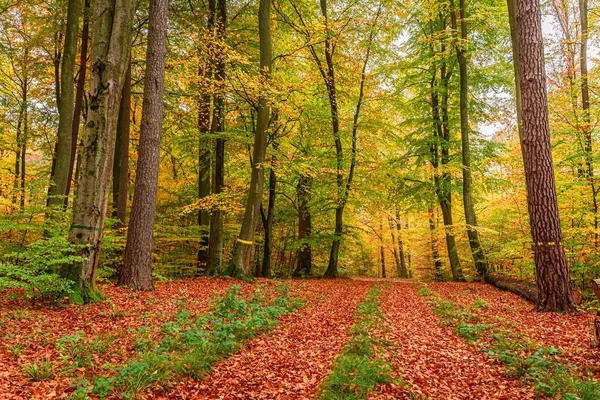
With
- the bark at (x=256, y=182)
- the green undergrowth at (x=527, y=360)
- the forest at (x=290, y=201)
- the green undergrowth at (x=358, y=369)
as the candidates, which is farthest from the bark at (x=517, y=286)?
the bark at (x=256, y=182)

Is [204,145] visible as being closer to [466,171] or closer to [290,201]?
[290,201]

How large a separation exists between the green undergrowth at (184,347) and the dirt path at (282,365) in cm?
17

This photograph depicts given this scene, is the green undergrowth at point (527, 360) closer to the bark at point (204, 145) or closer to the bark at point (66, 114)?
the bark at point (204, 145)

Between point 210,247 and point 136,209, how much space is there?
5150 millimetres

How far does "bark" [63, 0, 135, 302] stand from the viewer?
622 centimetres

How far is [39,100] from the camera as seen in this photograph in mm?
15617

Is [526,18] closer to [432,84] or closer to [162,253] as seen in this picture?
[432,84]

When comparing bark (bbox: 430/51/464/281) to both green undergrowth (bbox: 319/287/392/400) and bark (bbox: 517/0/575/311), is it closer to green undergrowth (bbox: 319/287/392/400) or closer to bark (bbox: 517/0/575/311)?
bark (bbox: 517/0/575/311)

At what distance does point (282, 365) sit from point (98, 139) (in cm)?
519

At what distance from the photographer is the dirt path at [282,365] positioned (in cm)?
379

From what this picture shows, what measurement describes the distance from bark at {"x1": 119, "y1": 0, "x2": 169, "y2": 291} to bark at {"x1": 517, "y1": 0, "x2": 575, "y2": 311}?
8.56m

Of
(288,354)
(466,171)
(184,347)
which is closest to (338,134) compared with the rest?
(466,171)

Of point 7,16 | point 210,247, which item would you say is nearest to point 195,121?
point 210,247

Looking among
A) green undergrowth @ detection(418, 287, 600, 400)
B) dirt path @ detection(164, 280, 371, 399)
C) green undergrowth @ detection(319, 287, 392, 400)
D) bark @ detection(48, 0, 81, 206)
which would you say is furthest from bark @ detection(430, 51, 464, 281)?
bark @ detection(48, 0, 81, 206)
